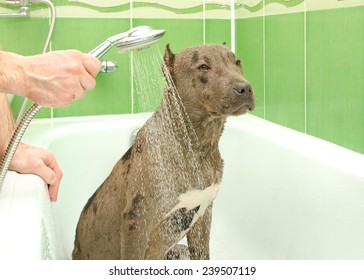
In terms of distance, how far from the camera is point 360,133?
1372 millimetres

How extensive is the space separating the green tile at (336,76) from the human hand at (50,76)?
74 cm

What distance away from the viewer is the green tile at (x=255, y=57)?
6.38 ft

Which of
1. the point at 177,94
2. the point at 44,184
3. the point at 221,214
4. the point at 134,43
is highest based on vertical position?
the point at 134,43

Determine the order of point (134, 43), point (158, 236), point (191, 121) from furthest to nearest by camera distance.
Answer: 1. point (191, 121)
2. point (158, 236)
3. point (134, 43)

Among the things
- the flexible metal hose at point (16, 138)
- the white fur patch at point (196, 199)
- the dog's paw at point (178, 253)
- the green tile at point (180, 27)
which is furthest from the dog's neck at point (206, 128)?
the green tile at point (180, 27)

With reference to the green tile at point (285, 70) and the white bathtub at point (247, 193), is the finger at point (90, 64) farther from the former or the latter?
the green tile at point (285, 70)

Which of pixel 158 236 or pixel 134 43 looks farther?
pixel 158 236

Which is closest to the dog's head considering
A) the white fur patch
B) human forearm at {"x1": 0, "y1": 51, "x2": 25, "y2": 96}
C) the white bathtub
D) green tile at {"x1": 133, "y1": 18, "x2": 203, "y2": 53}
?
the white fur patch

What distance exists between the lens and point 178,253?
136 cm

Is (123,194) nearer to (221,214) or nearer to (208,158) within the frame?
(208,158)

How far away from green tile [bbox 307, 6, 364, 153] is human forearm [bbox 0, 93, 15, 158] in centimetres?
82

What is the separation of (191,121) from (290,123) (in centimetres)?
51

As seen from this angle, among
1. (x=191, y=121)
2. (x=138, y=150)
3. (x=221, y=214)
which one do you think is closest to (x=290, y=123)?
(x=221, y=214)

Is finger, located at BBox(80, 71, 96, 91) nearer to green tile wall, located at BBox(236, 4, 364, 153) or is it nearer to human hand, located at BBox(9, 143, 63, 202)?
human hand, located at BBox(9, 143, 63, 202)
